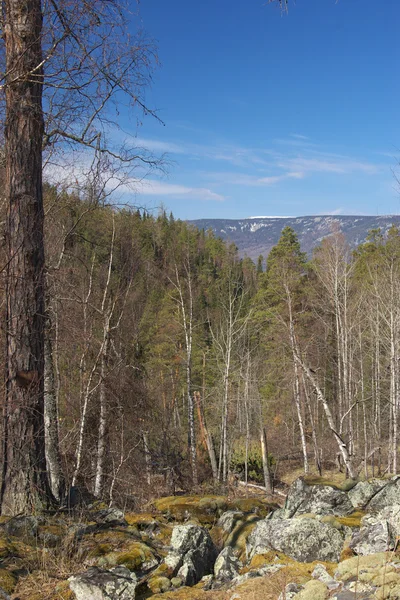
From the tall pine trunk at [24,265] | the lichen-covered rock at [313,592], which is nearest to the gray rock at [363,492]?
the lichen-covered rock at [313,592]

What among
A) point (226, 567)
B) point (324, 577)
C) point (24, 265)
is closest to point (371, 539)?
point (324, 577)

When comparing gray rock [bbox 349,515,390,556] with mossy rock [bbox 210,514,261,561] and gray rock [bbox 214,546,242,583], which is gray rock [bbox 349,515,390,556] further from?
mossy rock [bbox 210,514,261,561]

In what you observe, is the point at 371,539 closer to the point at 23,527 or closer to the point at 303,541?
the point at 303,541

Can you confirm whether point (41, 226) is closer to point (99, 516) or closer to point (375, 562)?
point (99, 516)

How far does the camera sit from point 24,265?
452cm

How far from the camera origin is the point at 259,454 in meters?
20.4

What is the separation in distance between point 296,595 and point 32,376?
10.00 feet

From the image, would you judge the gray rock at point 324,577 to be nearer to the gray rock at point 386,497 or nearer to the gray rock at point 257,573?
the gray rock at point 257,573

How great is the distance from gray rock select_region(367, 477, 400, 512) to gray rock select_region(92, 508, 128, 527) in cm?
252

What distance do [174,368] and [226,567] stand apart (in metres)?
19.4

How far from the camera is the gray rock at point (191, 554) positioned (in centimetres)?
338

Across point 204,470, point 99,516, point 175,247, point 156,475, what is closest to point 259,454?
point 204,470

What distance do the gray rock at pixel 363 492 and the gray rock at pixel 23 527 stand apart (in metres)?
3.27

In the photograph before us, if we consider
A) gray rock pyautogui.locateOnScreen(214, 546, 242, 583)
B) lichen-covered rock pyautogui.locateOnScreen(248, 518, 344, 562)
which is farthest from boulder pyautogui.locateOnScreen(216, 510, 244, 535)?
gray rock pyautogui.locateOnScreen(214, 546, 242, 583)
